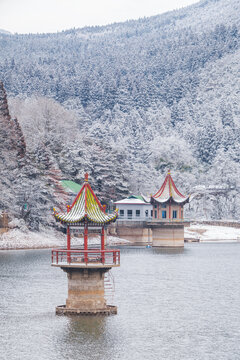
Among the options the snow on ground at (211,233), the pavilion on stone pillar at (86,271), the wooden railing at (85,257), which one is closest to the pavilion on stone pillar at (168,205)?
the snow on ground at (211,233)

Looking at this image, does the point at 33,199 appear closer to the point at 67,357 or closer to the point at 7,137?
the point at 7,137

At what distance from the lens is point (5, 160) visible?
106 metres

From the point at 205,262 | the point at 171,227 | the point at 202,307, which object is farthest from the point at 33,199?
the point at 202,307

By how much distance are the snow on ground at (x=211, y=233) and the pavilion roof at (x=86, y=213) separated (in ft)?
304

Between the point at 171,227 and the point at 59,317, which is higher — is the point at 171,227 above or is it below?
above

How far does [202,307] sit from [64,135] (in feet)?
349

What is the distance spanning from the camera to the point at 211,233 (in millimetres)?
145250

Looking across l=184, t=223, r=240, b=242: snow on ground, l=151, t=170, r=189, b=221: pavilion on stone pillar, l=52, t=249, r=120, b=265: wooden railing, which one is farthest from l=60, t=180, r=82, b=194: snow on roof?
l=52, t=249, r=120, b=265: wooden railing

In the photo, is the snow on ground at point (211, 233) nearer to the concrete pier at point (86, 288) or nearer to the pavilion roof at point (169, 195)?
the pavilion roof at point (169, 195)

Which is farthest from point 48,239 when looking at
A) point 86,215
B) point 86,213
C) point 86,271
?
point 86,271

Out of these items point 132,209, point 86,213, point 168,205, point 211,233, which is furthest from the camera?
point 211,233

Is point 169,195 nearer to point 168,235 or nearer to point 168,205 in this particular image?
point 168,205

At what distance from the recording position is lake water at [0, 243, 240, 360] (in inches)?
1583

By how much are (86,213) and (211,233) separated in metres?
101
